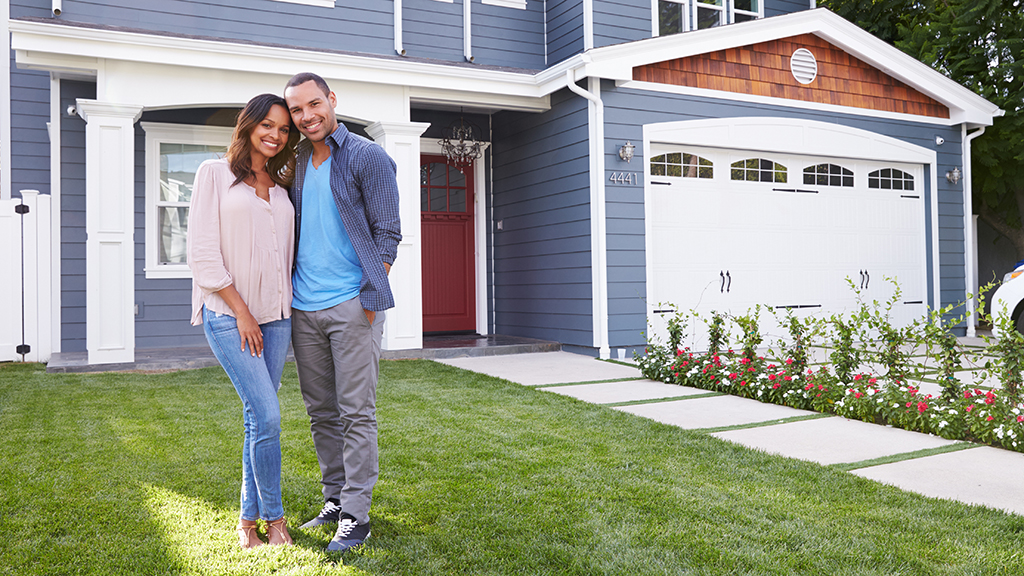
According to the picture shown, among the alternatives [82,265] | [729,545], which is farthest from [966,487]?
[82,265]

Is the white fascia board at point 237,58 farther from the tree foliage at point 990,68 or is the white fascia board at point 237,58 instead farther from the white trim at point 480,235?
the tree foliage at point 990,68

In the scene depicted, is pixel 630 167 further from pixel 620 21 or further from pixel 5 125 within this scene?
pixel 5 125

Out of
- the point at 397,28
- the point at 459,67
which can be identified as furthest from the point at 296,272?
the point at 397,28

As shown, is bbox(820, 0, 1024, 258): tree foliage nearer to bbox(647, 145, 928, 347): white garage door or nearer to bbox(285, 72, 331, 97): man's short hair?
bbox(647, 145, 928, 347): white garage door

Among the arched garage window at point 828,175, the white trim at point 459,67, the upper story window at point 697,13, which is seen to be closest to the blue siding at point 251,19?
the white trim at point 459,67

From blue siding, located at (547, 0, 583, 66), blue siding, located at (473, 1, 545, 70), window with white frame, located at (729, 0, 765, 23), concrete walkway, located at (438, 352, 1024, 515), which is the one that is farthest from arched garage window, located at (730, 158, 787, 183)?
concrete walkway, located at (438, 352, 1024, 515)

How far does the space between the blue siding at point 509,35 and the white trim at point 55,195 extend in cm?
452

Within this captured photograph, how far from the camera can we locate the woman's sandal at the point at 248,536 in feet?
8.12

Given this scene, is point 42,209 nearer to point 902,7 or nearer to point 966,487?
point 966,487

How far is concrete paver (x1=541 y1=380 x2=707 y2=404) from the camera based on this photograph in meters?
5.48

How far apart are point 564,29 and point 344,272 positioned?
7.61m

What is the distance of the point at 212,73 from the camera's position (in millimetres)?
6953

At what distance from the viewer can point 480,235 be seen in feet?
31.7

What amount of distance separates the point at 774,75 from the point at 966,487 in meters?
6.55
